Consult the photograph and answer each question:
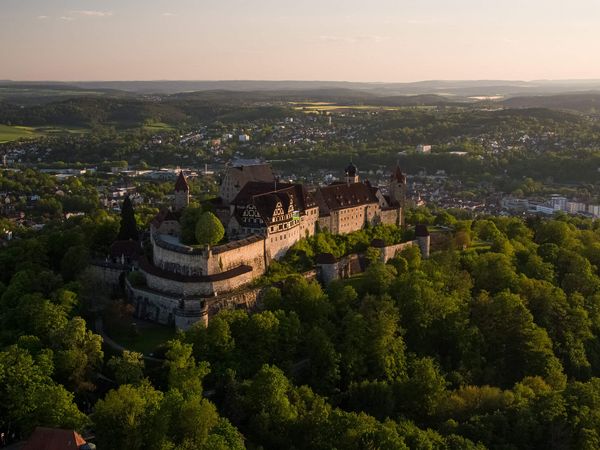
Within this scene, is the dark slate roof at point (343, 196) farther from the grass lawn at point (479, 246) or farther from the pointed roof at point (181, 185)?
the pointed roof at point (181, 185)

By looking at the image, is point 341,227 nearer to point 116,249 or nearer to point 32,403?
point 116,249

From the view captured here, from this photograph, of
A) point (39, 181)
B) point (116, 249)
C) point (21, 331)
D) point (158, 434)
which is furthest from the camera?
point (39, 181)

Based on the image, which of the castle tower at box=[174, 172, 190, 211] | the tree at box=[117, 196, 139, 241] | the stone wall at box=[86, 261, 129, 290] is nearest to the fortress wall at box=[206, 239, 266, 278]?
the stone wall at box=[86, 261, 129, 290]

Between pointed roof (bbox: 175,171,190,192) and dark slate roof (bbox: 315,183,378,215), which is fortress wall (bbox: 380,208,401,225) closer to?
dark slate roof (bbox: 315,183,378,215)

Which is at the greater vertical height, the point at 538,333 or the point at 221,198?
the point at 221,198

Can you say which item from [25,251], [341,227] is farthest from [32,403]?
[341,227]
